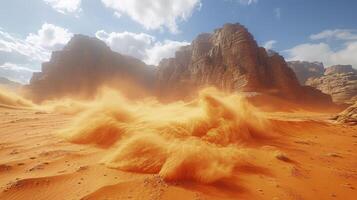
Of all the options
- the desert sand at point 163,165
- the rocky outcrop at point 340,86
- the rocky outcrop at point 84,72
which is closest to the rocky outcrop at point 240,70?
the rocky outcrop at point 340,86

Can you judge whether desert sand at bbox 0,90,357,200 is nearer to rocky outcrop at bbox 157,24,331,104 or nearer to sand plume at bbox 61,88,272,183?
sand plume at bbox 61,88,272,183

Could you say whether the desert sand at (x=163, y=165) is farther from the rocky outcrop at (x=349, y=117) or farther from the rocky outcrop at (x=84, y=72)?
the rocky outcrop at (x=84, y=72)

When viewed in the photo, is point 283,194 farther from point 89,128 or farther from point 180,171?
point 89,128

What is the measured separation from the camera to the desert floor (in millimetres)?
3865

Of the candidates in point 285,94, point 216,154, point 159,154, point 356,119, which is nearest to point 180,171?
point 159,154

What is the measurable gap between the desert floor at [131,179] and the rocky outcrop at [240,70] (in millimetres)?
33246

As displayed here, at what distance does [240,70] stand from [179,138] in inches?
1437

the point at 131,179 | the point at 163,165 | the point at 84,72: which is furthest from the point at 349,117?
the point at 84,72

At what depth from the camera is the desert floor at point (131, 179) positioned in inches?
152

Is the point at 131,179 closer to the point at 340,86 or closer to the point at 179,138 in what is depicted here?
the point at 179,138

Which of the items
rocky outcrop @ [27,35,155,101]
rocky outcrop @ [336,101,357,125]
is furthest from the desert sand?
rocky outcrop @ [27,35,155,101]

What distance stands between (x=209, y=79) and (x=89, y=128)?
131 feet

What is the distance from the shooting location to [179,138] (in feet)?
20.5

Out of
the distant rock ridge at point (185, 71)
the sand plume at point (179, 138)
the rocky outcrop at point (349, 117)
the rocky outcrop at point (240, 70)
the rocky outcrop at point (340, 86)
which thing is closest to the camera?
the sand plume at point (179, 138)
